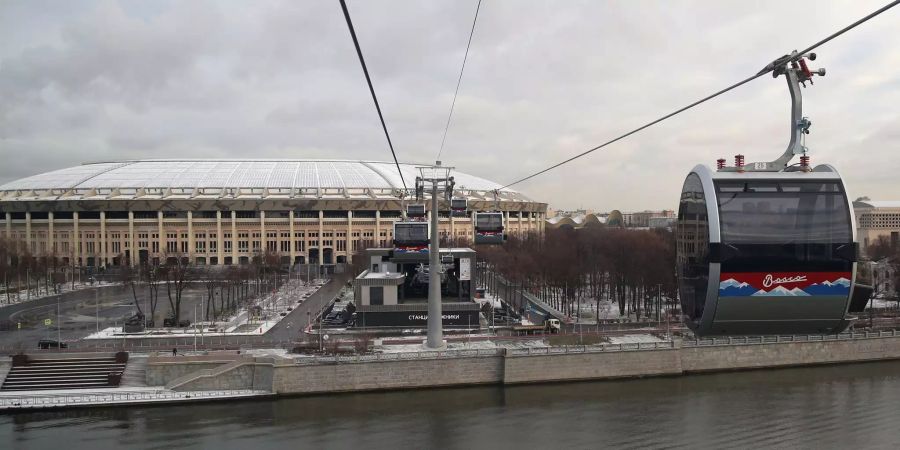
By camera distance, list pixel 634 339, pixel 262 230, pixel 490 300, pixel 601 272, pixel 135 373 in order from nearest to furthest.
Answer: pixel 135 373, pixel 634 339, pixel 490 300, pixel 601 272, pixel 262 230

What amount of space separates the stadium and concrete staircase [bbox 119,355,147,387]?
27.7m

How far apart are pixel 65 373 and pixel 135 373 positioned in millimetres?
1904

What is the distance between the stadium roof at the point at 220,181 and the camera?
156 ft

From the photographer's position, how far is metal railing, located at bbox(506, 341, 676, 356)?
18.5 meters

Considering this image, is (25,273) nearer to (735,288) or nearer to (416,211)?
(416,211)

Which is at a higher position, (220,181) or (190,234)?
(220,181)

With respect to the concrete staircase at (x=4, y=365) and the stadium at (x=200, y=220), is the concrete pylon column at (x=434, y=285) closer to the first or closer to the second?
the concrete staircase at (x=4, y=365)

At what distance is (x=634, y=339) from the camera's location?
2077 centimetres

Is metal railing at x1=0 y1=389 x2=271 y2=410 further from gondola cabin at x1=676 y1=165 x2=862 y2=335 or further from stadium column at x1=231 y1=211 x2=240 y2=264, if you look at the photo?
stadium column at x1=231 y1=211 x2=240 y2=264

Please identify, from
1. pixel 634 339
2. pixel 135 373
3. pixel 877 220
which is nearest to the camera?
pixel 135 373

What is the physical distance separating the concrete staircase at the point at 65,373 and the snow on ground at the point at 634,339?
15.2 meters

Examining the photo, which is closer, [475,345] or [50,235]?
[475,345]

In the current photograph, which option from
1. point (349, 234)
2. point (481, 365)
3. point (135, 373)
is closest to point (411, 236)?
point (481, 365)

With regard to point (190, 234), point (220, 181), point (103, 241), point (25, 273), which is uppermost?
point (220, 181)
